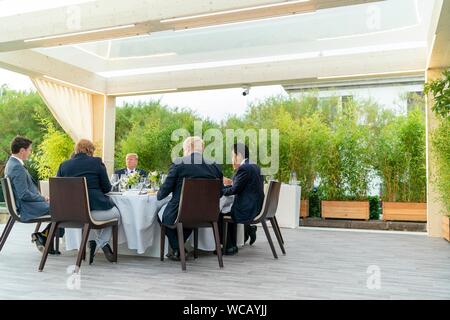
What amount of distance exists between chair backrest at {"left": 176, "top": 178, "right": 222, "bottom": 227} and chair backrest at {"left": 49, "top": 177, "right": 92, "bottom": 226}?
2.74 ft

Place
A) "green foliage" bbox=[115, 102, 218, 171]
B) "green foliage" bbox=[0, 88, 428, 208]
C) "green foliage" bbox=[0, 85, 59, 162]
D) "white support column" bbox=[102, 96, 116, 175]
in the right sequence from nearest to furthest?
"green foliage" bbox=[0, 88, 428, 208] → "white support column" bbox=[102, 96, 116, 175] → "green foliage" bbox=[115, 102, 218, 171] → "green foliage" bbox=[0, 85, 59, 162]

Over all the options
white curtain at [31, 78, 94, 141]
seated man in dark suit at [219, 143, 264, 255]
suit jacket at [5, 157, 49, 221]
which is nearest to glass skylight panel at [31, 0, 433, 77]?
white curtain at [31, 78, 94, 141]

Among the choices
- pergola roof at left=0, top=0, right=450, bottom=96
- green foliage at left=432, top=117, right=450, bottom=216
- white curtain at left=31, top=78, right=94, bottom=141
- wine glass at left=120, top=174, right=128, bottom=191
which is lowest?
wine glass at left=120, top=174, right=128, bottom=191

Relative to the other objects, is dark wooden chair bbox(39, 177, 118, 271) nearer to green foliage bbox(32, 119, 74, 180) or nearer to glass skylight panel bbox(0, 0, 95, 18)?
glass skylight panel bbox(0, 0, 95, 18)

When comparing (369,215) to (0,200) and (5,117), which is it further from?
(5,117)

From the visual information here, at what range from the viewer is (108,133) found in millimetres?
9641

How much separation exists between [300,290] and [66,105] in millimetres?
6761

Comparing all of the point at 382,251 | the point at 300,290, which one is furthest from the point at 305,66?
the point at 300,290

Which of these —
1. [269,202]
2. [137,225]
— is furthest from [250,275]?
[137,225]

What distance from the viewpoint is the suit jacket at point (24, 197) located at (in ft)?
15.1

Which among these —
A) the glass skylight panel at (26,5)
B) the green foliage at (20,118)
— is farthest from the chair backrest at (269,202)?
the green foliage at (20,118)

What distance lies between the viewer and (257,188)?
497cm

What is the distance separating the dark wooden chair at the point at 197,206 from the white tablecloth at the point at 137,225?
1.32ft

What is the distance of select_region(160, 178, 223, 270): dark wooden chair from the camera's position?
4.16 metres
